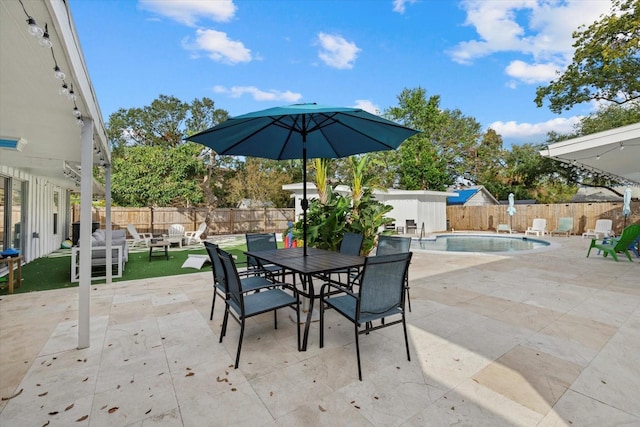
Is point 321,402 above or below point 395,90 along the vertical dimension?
below

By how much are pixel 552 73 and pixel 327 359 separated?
1862 cm

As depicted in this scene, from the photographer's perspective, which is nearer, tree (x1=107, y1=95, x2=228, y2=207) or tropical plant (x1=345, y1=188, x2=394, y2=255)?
tropical plant (x1=345, y1=188, x2=394, y2=255)

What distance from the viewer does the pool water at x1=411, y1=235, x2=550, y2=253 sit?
11.8 m

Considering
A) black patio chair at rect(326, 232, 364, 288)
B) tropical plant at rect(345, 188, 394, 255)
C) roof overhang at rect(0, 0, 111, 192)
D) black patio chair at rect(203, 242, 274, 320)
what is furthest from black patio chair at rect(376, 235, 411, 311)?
roof overhang at rect(0, 0, 111, 192)

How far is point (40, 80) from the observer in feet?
8.79

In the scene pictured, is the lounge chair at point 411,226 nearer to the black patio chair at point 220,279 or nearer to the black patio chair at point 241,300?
the black patio chair at point 220,279

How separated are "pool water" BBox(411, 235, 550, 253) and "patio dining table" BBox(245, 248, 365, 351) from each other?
8.09 m

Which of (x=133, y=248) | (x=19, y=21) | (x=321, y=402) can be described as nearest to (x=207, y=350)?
(x=321, y=402)

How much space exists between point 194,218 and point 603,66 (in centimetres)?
1977

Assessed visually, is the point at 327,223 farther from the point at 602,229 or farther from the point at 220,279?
the point at 602,229

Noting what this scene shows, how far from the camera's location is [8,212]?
683cm

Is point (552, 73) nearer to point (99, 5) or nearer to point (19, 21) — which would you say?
point (99, 5)

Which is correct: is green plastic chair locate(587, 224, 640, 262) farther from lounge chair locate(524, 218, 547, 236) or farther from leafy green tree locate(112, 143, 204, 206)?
leafy green tree locate(112, 143, 204, 206)

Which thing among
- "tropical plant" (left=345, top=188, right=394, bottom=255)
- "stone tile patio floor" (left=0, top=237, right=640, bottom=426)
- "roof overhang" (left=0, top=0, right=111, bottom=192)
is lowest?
"stone tile patio floor" (left=0, top=237, right=640, bottom=426)
